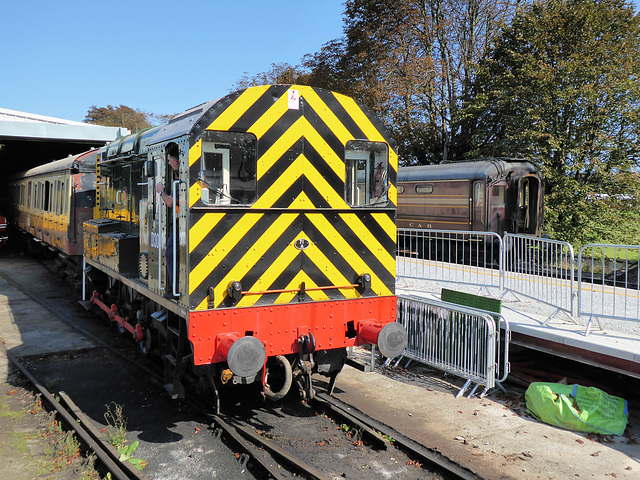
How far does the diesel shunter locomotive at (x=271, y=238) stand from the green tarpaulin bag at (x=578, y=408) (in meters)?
2.07

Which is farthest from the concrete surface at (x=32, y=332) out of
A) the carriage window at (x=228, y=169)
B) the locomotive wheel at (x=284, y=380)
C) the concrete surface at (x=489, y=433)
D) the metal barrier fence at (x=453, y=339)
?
the metal barrier fence at (x=453, y=339)

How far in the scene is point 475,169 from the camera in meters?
16.0

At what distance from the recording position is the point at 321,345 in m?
5.21

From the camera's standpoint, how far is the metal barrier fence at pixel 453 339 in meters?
6.71

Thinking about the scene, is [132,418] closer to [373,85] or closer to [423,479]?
[423,479]

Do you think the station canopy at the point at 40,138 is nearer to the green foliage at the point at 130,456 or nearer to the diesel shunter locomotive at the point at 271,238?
the diesel shunter locomotive at the point at 271,238

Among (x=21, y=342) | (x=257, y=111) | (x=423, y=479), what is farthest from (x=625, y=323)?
(x=21, y=342)

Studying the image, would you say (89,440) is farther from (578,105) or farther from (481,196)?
(578,105)

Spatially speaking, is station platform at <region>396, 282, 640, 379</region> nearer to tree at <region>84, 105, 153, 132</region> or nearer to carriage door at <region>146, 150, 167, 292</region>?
carriage door at <region>146, 150, 167, 292</region>

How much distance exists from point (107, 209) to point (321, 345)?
584 cm

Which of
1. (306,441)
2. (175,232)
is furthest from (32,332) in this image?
(306,441)

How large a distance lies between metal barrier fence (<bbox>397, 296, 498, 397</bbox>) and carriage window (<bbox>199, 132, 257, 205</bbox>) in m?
3.63

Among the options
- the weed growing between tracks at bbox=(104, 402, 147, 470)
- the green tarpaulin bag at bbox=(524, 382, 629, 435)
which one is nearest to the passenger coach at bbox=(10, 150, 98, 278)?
A: the weed growing between tracks at bbox=(104, 402, 147, 470)

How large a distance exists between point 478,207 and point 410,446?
11857 millimetres
